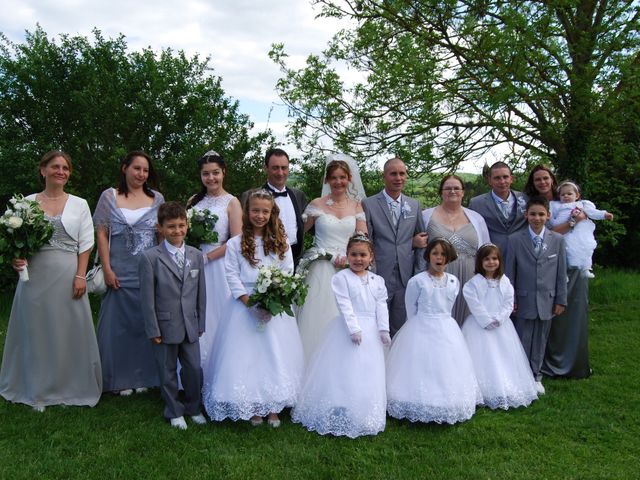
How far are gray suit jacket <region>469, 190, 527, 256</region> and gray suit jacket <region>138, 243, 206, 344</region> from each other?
3397 mm

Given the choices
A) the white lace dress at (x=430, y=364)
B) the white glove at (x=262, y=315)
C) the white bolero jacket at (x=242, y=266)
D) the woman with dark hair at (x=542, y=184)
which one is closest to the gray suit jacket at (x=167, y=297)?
the white bolero jacket at (x=242, y=266)

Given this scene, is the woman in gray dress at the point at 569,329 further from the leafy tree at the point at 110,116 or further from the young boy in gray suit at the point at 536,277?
the leafy tree at the point at 110,116

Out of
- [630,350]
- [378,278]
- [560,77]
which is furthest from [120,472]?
[560,77]

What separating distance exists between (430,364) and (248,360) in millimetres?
1603

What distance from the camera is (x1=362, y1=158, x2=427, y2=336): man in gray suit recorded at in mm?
6070

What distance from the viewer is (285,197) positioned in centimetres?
635

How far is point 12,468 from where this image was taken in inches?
165

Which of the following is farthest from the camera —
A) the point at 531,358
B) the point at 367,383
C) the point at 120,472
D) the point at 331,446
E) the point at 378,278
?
the point at 531,358

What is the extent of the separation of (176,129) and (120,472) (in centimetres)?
702

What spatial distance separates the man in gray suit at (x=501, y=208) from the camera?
21.3 feet

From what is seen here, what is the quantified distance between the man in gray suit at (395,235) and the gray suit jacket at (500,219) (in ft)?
2.90

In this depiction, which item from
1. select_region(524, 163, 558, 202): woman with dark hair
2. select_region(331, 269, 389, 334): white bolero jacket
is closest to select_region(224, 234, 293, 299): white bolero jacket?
select_region(331, 269, 389, 334): white bolero jacket

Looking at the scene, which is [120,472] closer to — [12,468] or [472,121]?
[12,468]

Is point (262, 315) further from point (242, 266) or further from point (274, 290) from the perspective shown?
point (242, 266)
